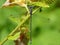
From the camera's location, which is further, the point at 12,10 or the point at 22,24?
the point at 12,10

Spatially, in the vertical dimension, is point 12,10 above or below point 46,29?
above

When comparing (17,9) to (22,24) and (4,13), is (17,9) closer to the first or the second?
(4,13)

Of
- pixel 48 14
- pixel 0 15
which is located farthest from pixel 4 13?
pixel 48 14

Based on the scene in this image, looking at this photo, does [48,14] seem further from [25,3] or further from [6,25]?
[25,3]

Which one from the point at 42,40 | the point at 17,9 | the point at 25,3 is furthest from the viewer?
the point at 17,9

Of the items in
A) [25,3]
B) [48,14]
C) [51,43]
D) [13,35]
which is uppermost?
[25,3]

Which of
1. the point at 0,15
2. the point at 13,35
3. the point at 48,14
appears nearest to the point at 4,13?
the point at 0,15

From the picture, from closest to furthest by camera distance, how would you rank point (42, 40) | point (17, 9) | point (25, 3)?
point (25, 3) < point (42, 40) < point (17, 9)
